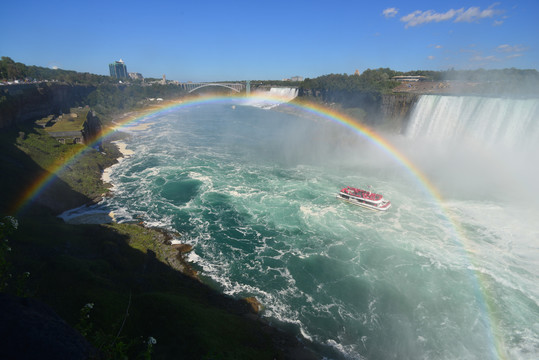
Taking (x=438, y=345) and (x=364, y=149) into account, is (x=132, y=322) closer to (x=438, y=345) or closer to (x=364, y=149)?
(x=438, y=345)

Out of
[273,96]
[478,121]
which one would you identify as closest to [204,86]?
[273,96]

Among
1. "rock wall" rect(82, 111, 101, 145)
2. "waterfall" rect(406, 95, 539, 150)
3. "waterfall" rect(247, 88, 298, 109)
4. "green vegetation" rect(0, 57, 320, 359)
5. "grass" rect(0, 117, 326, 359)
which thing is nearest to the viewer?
"green vegetation" rect(0, 57, 320, 359)

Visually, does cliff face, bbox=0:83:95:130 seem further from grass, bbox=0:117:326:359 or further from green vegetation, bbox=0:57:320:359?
grass, bbox=0:117:326:359

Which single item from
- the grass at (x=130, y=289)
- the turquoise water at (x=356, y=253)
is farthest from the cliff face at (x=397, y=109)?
the grass at (x=130, y=289)

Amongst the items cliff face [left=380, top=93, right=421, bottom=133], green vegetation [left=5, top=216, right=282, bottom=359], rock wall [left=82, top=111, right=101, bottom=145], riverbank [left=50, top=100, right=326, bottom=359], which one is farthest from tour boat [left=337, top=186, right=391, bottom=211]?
rock wall [left=82, top=111, right=101, bottom=145]

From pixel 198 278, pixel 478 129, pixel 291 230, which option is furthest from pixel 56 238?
pixel 478 129

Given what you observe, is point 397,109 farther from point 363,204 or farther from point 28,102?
point 28,102
